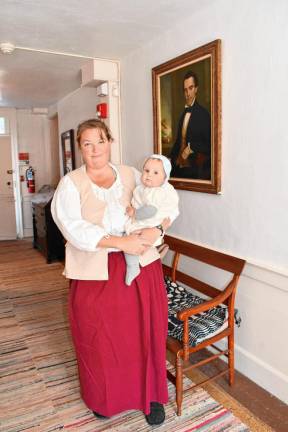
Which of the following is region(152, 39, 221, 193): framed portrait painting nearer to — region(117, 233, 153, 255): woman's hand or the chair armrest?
the chair armrest

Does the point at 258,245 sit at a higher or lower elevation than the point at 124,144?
lower

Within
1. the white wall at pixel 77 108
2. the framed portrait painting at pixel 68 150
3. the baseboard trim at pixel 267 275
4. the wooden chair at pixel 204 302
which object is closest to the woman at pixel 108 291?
the wooden chair at pixel 204 302

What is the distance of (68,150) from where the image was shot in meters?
5.30

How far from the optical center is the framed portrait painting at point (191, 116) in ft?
7.66

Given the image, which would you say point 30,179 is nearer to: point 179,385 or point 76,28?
point 76,28

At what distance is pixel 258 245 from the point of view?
2158 millimetres

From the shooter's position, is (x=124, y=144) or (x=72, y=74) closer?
(x=124, y=144)

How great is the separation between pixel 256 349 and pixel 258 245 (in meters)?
0.66

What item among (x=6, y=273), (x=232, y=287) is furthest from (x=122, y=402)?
(x=6, y=273)

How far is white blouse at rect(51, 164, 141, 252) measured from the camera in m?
1.67

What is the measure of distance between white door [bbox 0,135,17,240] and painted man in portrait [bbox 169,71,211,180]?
4.58 metres

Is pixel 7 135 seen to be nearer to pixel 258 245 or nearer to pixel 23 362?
pixel 23 362

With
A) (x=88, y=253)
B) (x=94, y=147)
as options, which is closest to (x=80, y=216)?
(x=88, y=253)

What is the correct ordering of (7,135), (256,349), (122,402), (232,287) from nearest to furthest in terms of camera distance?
(122,402) → (232,287) → (256,349) → (7,135)
